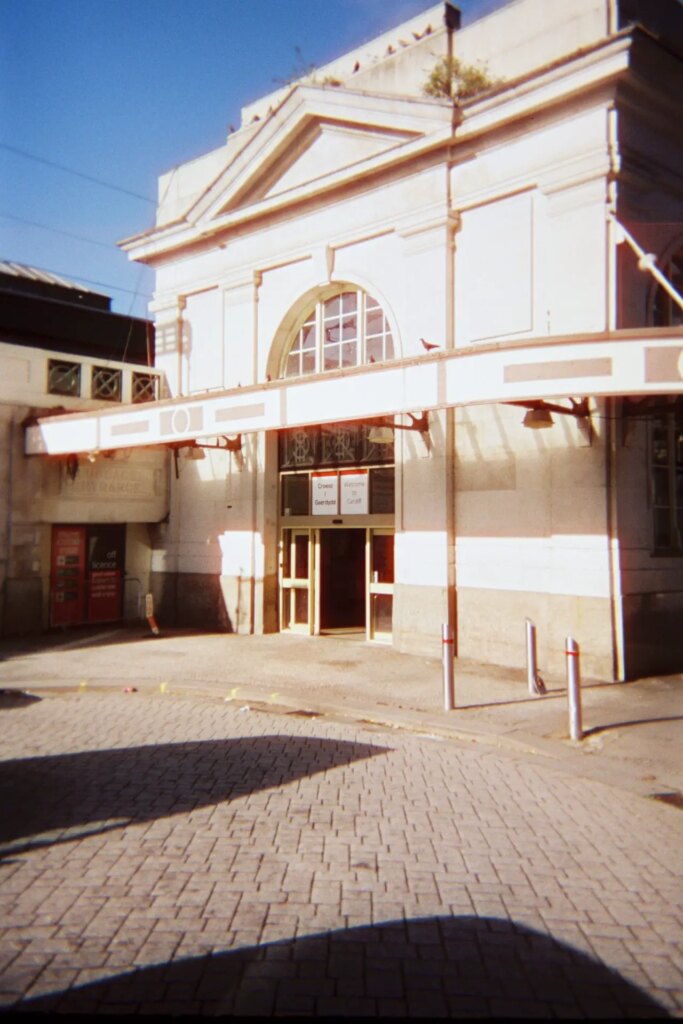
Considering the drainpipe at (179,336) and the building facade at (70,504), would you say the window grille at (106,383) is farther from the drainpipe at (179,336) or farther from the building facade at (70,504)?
the drainpipe at (179,336)

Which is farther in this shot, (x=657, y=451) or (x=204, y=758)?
(x=657, y=451)

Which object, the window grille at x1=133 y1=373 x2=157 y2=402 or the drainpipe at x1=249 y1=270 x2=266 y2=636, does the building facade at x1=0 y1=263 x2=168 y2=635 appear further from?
the drainpipe at x1=249 y1=270 x2=266 y2=636

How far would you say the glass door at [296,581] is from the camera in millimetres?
15625

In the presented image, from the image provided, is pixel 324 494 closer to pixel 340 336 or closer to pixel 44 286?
pixel 340 336

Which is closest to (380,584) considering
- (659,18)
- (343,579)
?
(343,579)

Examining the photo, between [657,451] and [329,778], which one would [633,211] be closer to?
[657,451]

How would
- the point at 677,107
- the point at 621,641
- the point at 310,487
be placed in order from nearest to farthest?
the point at 621,641 < the point at 677,107 < the point at 310,487

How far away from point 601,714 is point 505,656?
10.3ft

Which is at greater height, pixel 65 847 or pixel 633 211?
pixel 633 211

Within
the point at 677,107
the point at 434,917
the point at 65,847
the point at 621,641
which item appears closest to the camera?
the point at 434,917

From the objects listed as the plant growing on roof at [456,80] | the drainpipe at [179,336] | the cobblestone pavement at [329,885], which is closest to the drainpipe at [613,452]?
the plant growing on roof at [456,80]

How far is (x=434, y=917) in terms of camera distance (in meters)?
4.13

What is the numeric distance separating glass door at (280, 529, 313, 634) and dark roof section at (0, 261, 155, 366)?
28.8 feet

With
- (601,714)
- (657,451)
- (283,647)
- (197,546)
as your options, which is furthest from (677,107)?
(197,546)
